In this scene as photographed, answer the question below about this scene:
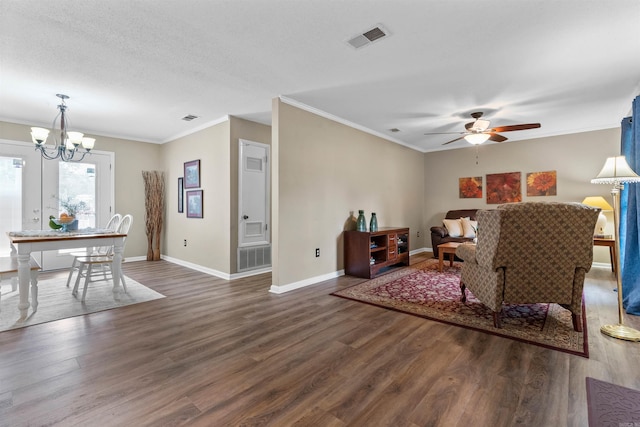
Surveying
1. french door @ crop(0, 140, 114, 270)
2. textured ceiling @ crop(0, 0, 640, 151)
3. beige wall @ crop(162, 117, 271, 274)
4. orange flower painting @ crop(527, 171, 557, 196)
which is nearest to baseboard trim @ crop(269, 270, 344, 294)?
beige wall @ crop(162, 117, 271, 274)

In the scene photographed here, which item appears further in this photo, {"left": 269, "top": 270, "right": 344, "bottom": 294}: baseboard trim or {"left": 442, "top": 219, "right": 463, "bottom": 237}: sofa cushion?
{"left": 442, "top": 219, "right": 463, "bottom": 237}: sofa cushion

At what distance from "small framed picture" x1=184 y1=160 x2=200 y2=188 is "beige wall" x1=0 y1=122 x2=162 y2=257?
1.30 metres

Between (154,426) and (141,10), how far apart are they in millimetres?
2695

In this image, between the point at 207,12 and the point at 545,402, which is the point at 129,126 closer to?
the point at 207,12

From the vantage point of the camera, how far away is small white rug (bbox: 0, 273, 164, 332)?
290cm

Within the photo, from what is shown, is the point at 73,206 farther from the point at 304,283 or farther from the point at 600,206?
the point at 600,206

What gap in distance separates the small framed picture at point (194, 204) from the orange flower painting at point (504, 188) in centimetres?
602

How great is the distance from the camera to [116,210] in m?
5.84

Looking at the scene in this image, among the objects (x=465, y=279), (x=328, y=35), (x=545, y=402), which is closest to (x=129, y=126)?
(x=328, y=35)

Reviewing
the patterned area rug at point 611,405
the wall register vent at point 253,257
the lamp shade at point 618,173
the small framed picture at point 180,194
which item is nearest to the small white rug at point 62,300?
the wall register vent at point 253,257

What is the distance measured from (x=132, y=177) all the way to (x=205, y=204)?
2145mm

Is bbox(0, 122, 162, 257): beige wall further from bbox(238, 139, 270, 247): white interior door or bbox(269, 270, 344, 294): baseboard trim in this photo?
bbox(269, 270, 344, 294): baseboard trim

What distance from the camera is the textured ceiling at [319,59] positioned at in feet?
7.15

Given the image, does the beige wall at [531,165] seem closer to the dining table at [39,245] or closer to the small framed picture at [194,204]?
the small framed picture at [194,204]
